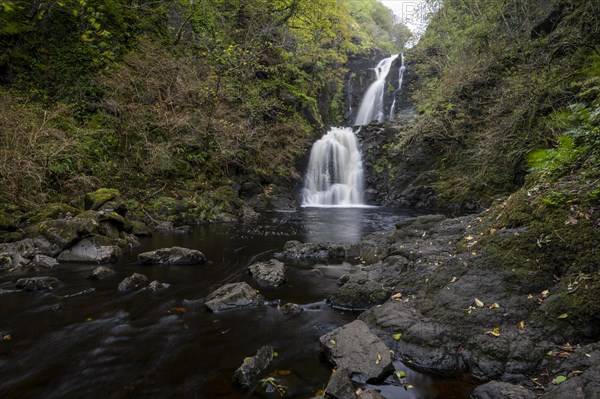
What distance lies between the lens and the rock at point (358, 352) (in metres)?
3.26

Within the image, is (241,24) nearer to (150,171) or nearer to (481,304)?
(150,171)

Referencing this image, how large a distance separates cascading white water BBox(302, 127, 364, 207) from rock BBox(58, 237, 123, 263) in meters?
12.9

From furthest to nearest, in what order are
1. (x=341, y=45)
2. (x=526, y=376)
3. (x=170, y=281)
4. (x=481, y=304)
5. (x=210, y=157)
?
(x=341, y=45), (x=210, y=157), (x=170, y=281), (x=481, y=304), (x=526, y=376)

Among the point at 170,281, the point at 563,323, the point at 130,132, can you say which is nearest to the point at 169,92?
the point at 130,132

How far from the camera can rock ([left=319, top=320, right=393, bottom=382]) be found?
3.26 metres

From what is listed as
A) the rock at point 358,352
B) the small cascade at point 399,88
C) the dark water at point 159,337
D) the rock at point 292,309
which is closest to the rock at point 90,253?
the dark water at point 159,337

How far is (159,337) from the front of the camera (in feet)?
13.8

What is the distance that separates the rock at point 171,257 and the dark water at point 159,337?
9.5 inches

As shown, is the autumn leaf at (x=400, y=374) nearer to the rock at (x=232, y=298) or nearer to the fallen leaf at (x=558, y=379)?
the fallen leaf at (x=558, y=379)

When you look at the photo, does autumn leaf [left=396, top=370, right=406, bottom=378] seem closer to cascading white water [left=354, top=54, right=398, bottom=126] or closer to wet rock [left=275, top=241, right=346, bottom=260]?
wet rock [left=275, top=241, right=346, bottom=260]

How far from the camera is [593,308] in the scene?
3129 millimetres

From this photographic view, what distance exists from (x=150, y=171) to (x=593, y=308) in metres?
13.6

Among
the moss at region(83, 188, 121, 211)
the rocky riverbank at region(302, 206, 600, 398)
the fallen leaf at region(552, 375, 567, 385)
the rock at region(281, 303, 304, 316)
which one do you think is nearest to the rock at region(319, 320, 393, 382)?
the rocky riverbank at region(302, 206, 600, 398)

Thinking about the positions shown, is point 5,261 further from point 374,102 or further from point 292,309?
point 374,102
